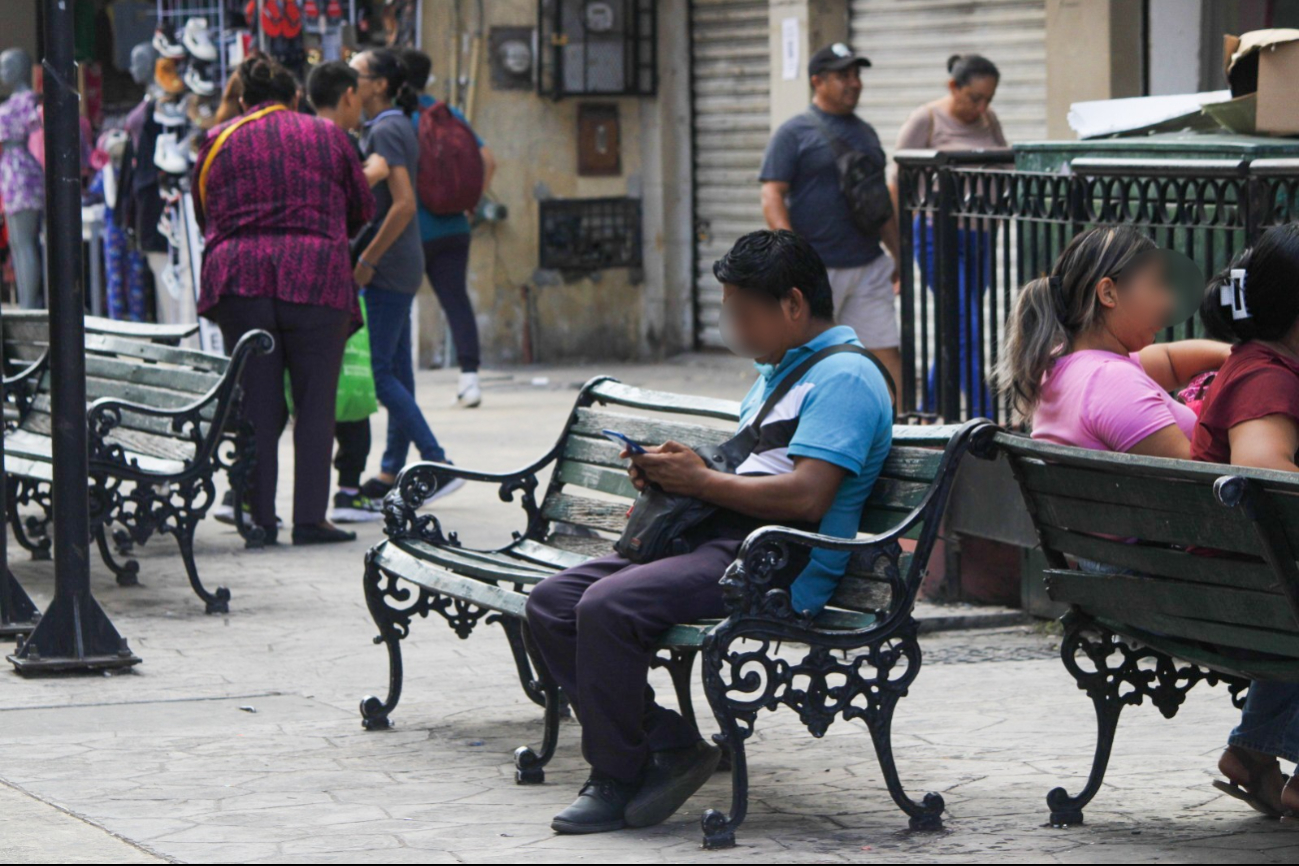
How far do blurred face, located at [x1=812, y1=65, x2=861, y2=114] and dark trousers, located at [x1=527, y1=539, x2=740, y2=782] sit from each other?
521 centimetres

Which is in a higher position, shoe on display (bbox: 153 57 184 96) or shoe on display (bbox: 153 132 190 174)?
shoe on display (bbox: 153 57 184 96)

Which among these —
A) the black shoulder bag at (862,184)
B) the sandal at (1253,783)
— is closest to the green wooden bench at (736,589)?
the sandal at (1253,783)

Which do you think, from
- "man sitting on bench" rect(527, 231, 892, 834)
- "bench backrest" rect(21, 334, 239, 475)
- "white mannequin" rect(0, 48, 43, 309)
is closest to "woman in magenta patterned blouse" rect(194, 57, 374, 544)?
"bench backrest" rect(21, 334, 239, 475)

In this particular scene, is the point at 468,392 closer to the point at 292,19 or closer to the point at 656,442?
the point at 292,19

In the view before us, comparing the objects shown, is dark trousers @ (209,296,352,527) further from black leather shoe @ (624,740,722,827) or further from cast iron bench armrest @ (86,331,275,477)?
black leather shoe @ (624,740,722,827)

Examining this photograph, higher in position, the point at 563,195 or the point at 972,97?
the point at 972,97

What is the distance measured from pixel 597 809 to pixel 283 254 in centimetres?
419

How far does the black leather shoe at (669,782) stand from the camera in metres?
4.46

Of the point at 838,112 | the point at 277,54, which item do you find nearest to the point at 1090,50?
the point at 838,112

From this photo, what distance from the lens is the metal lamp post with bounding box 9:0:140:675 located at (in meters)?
6.01

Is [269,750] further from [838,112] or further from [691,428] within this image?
[838,112]

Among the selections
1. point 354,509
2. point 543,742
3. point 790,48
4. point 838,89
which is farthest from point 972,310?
point 790,48

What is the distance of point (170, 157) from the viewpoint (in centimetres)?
1272

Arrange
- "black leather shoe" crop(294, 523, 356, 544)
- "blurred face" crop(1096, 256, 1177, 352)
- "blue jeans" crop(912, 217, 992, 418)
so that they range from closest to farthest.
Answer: "blurred face" crop(1096, 256, 1177, 352)
"blue jeans" crop(912, 217, 992, 418)
"black leather shoe" crop(294, 523, 356, 544)
